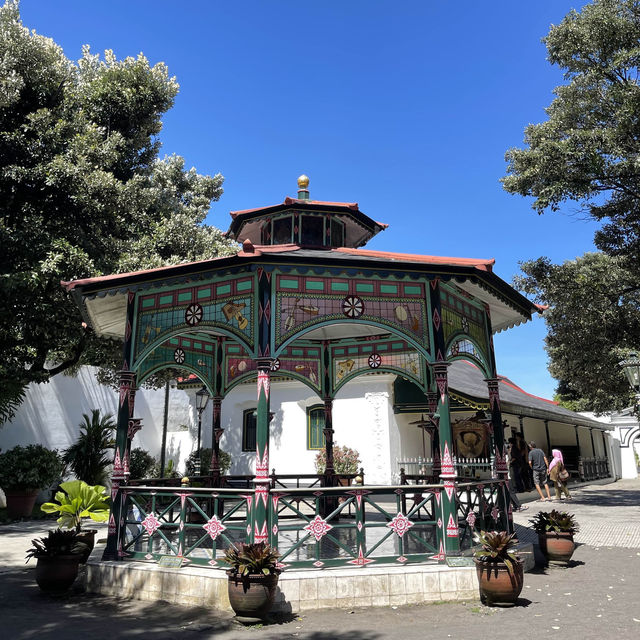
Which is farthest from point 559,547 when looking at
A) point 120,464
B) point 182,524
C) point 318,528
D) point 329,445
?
point 120,464

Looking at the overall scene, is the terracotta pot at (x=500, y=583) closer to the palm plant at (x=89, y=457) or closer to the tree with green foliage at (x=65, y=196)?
the tree with green foliage at (x=65, y=196)

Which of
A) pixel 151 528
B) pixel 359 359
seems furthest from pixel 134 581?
pixel 359 359

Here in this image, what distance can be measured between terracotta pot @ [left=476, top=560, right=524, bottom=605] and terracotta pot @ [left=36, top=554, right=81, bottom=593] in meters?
5.67

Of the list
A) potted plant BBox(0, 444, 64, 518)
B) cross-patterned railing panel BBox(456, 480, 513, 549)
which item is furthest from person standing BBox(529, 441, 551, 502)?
potted plant BBox(0, 444, 64, 518)

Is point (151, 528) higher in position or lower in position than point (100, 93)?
lower

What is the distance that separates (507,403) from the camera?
1781cm

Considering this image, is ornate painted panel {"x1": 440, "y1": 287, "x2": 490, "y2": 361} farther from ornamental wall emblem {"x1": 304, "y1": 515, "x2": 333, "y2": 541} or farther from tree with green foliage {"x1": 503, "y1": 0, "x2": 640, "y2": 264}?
tree with green foliage {"x1": 503, "y1": 0, "x2": 640, "y2": 264}

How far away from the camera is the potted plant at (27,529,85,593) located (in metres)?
7.49

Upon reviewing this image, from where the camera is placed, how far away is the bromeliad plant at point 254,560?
6246mm

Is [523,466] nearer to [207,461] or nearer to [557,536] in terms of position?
[557,536]

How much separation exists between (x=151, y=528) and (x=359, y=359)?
6.20 metres

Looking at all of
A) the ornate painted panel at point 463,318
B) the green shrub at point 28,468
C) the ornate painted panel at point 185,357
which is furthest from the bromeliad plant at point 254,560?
the green shrub at point 28,468

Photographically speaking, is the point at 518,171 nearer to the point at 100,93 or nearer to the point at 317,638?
the point at 100,93

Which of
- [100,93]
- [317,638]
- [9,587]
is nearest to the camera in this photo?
[317,638]
